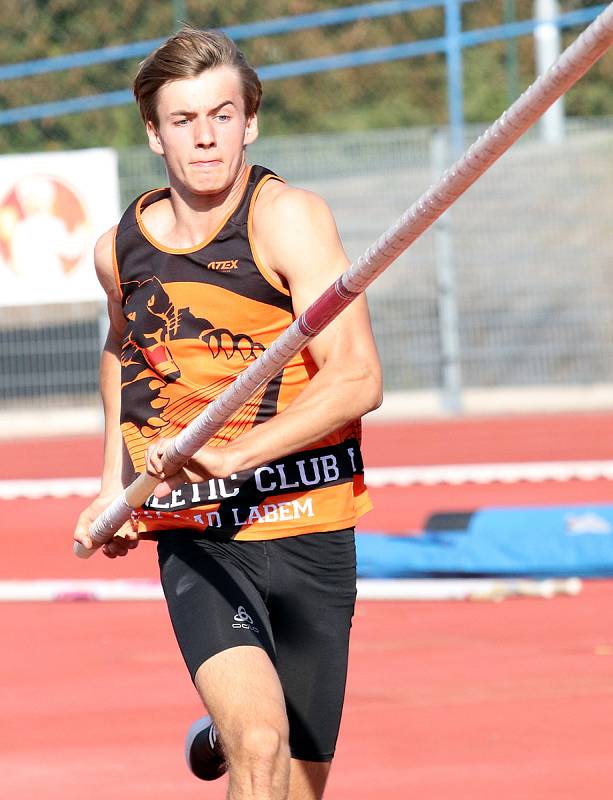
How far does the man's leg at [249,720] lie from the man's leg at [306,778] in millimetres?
452

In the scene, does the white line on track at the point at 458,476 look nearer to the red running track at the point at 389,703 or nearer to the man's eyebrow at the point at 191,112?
the red running track at the point at 389,703

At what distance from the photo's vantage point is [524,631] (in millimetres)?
7238

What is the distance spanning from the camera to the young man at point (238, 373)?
3.57 m

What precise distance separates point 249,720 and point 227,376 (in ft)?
2.76

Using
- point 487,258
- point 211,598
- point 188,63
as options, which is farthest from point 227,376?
point 487,258

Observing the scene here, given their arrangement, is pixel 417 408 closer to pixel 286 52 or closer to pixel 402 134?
pixel 402 134

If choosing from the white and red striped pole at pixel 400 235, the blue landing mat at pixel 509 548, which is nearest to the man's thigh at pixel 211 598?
the white and red striped pole at pixel 400 235

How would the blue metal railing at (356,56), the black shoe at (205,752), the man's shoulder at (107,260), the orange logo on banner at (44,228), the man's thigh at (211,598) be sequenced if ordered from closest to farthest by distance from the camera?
the man's thigh at (211,598)
the man's shoulder at (107,260)
the black shoe at (205,752)
the orange logo on banner at (44,228)
the blue metal railing at (356,56)

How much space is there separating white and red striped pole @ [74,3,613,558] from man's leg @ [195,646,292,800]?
457mm

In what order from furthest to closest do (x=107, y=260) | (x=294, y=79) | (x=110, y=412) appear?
(x=294, y=79), (x=110, y=412), (x=107, y=260)

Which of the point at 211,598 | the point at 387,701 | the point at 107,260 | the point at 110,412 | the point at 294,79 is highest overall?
the point at 107,260

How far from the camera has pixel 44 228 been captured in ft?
51.1

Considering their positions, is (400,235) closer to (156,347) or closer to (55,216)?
(156,347)

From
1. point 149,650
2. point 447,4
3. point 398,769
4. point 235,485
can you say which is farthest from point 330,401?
point 447,4
